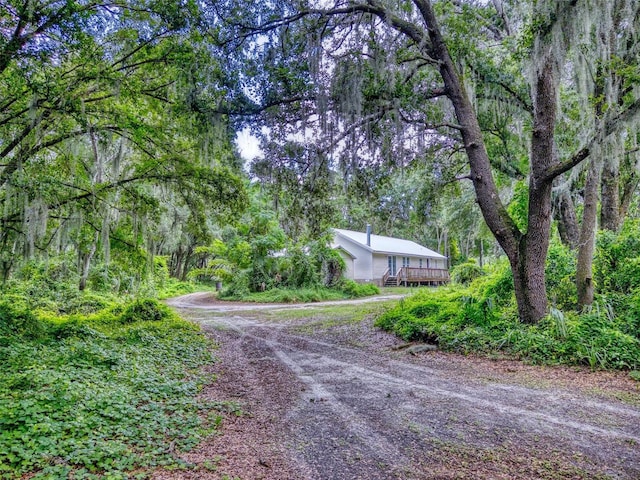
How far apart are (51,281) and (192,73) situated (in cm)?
1046

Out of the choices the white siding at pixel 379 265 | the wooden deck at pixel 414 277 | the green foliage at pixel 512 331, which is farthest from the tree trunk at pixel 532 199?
the white siding at pixel 379 265

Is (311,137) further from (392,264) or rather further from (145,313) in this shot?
(392,264)

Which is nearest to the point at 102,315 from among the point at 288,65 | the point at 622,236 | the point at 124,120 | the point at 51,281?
the point at 51,281

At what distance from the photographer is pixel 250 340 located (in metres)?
8.28

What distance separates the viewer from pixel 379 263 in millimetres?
27516

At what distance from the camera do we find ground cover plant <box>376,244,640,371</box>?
557 centimetres

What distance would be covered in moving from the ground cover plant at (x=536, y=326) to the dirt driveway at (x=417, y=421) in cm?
46

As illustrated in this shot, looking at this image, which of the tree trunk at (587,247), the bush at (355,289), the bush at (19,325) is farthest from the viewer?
the bush at (355,289)

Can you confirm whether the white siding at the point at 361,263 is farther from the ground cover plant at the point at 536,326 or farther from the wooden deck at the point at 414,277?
the ground cover plant at the point at 536,326

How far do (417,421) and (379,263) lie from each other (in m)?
24.2

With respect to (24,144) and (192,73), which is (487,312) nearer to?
(192,73)

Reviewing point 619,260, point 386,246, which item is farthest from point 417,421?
point 386,246

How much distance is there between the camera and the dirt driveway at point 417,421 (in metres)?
2.72

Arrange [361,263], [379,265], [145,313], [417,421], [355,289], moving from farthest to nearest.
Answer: [379,265], [361,263], [355,289], [145,313], [417,421]
